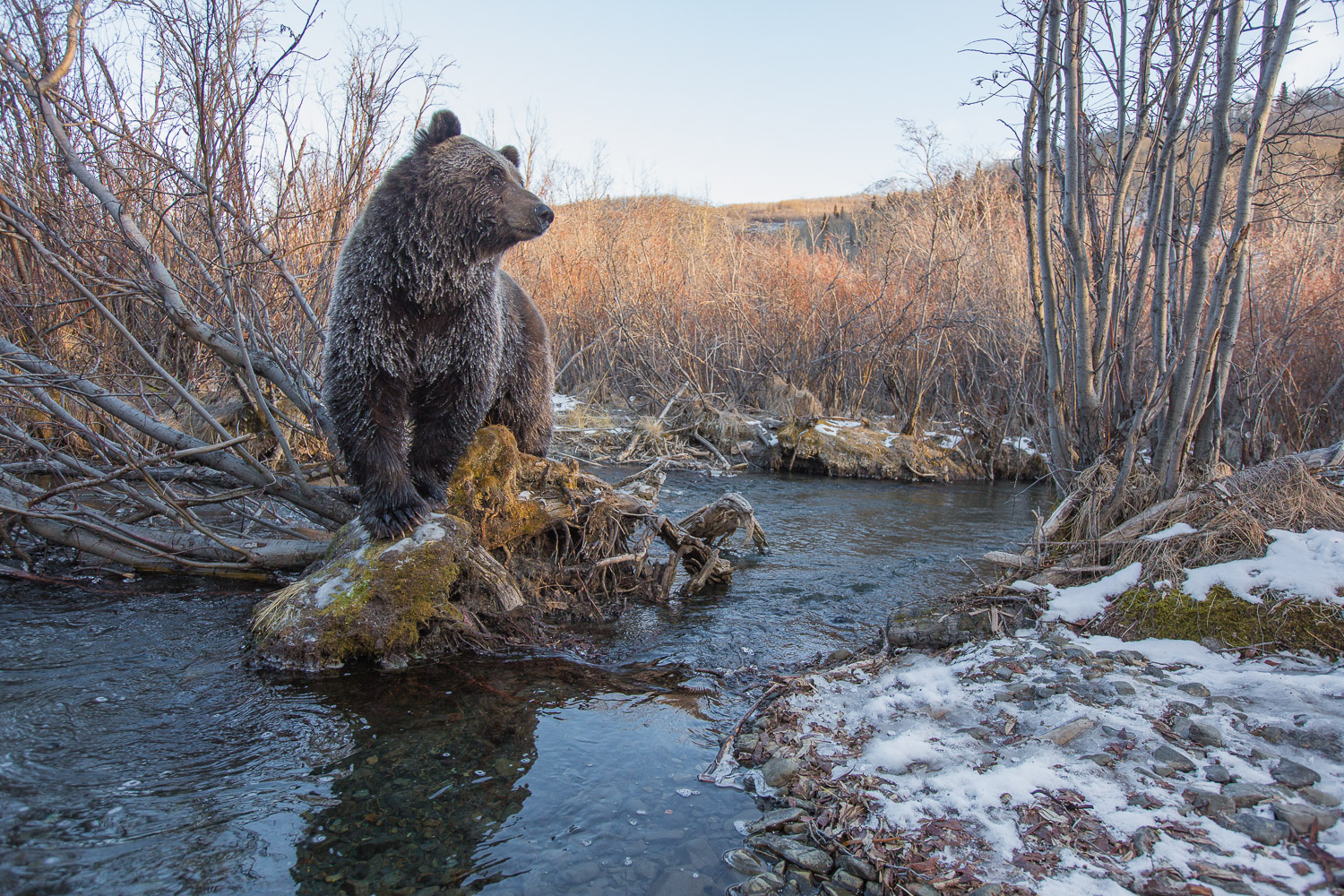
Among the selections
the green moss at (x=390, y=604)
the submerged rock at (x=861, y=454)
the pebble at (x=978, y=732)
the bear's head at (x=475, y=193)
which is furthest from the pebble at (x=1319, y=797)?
the submerged rock at (x=861, y=454)

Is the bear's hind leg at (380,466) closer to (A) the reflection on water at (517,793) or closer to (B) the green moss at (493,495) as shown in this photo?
(B) the green moss at (493,495)

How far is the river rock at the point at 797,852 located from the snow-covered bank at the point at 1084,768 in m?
0.09

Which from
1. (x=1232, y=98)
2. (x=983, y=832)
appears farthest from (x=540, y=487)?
(x=1232, y=98)

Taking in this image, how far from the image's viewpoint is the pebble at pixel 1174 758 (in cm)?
229

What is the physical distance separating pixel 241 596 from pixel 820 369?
9905 mm

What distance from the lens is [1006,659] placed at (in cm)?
319

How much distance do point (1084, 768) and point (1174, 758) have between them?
10.5 inches

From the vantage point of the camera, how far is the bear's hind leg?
153 inches

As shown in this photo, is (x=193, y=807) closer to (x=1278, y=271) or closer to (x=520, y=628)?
(x=520, y=628)

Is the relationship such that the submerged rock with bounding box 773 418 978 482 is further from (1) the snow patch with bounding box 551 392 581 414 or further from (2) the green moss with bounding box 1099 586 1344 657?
(2) the green moss with bounding box 1099 586 1344 657

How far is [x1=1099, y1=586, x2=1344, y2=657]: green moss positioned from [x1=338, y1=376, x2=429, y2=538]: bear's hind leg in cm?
345

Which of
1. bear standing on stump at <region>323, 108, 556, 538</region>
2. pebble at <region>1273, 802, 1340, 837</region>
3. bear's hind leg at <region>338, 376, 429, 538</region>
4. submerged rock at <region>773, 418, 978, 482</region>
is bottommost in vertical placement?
submerged rock at <region>773, 418, 978, 482</region>

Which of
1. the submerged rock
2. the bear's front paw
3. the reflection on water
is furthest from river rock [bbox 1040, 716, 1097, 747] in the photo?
the submerged rock

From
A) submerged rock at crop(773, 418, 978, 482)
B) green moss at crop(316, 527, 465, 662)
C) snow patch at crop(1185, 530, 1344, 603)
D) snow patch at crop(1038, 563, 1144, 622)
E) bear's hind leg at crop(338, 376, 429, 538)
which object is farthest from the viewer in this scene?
submerged rock at crop(773, 418, 978, 482)
